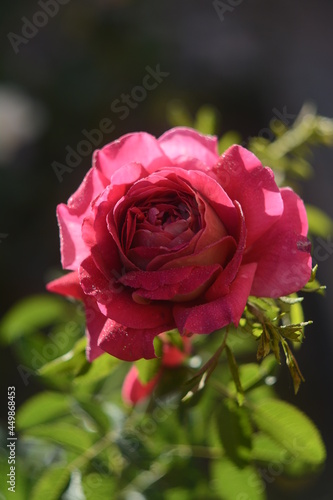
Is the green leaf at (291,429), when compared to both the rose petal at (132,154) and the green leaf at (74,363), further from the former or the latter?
the rose petal at (132,154)

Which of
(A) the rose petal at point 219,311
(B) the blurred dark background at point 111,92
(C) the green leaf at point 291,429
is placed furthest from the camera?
(B) the blurred dark background at point 111,92

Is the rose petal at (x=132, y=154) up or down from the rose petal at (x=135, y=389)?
up

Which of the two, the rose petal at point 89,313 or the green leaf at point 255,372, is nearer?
the rose petal at point 89,313

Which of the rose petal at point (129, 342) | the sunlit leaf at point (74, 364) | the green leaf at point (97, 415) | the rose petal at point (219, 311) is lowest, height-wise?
the green leaf at point (97, 415)

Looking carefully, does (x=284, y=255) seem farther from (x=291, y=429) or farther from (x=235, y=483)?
(x=235, y=483)

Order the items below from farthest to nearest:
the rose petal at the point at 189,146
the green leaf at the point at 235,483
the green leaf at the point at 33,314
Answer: the green leaf at the point at 33,314, the green leaf at the point at 235,483, the rose petal at the point at 189,146

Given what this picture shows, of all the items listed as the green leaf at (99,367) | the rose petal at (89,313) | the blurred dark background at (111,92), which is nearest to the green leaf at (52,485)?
the green leaf at (99,367)
